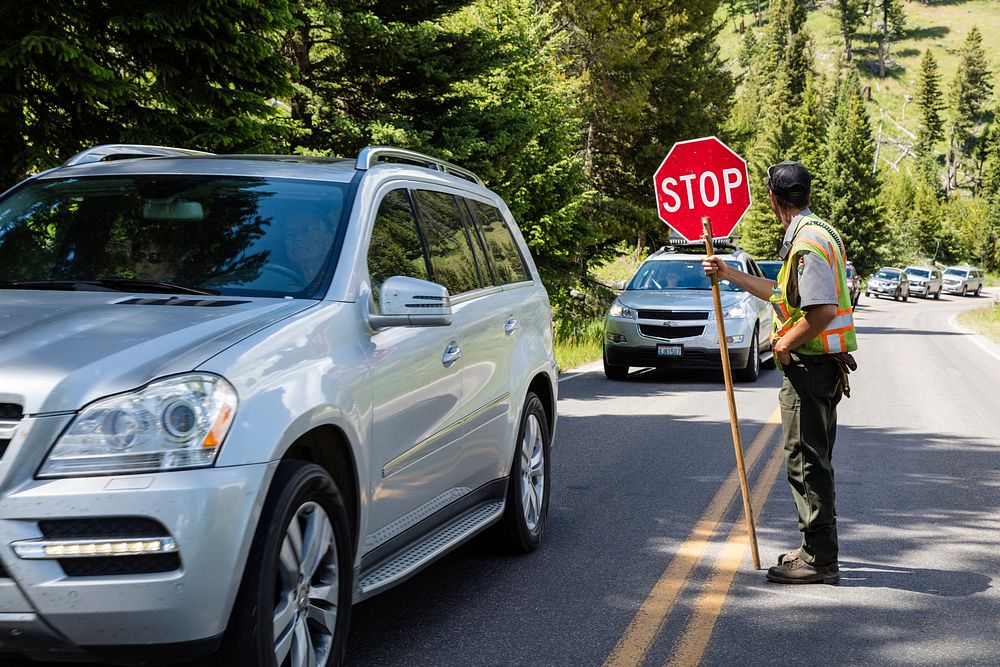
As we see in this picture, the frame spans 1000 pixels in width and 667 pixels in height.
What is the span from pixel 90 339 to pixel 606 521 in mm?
4416

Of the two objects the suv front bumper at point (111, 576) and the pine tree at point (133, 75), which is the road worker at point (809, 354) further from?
the pine tree at point (133, 75)

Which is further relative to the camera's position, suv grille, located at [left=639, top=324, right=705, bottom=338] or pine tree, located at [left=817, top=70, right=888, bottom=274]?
pine tree, located at [left=817, top=70, right=888, bottom=274]

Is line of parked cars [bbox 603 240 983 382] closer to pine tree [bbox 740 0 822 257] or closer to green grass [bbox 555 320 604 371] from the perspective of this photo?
green grass [bbox 555 320 604 371]

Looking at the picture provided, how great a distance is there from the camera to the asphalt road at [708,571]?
489 centimetres

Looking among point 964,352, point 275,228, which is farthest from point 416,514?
point 964,352

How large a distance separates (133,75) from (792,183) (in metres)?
6.21

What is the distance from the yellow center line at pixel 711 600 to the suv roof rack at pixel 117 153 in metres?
3.28

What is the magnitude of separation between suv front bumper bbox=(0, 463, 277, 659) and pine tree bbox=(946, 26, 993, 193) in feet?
558

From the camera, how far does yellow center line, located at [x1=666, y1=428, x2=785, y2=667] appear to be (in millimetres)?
4793

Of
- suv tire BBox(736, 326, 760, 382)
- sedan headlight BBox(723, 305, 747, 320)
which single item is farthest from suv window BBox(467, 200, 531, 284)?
suv tire BBox(736, 326, 760, 382)

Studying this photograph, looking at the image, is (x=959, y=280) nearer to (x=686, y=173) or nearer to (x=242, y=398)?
(x=686, y=173)

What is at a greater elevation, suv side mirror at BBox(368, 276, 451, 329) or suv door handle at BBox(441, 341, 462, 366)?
suv side mirror at BBox(368, 276, 451, 329)

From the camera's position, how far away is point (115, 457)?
3238mm

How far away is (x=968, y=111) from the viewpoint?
160 meters
